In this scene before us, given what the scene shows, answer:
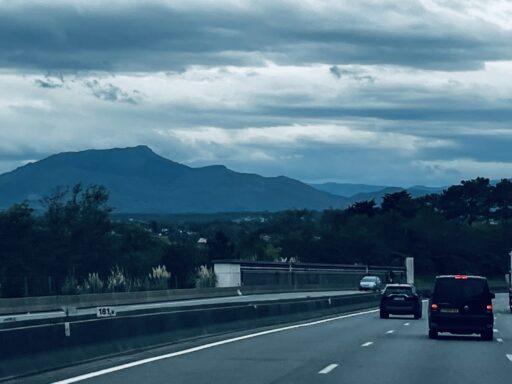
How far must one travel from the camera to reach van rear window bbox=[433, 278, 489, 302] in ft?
112

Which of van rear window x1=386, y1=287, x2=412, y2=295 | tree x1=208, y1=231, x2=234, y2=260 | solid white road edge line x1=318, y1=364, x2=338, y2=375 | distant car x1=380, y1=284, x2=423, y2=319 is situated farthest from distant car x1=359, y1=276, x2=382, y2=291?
solid white road edge line x1=318, y1=364, x2=338, y2=375

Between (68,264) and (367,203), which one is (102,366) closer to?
(68,264)

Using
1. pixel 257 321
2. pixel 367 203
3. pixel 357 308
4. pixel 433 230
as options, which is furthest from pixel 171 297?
pixel 367 203

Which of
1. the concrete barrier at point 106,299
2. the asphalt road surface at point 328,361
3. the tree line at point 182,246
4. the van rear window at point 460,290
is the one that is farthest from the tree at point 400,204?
the asphalt road surface at point 328,361

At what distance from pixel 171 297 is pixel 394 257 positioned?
77.8 meters

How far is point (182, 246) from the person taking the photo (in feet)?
351

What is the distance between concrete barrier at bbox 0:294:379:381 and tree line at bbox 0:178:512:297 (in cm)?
3035

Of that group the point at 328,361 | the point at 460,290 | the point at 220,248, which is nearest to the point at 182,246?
the point at 220,248

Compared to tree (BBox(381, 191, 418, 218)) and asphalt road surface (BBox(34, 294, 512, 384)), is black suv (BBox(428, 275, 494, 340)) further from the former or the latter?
tree (BBox(381, 191, 418, 218))

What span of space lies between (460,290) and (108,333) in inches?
528

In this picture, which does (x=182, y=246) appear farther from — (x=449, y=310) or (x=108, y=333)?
(x=108, y=333)

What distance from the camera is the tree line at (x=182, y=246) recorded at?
302 ft

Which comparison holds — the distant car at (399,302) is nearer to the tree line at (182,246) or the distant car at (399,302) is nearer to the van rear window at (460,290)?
the van rear window at (460,290)

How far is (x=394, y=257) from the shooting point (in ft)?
466
